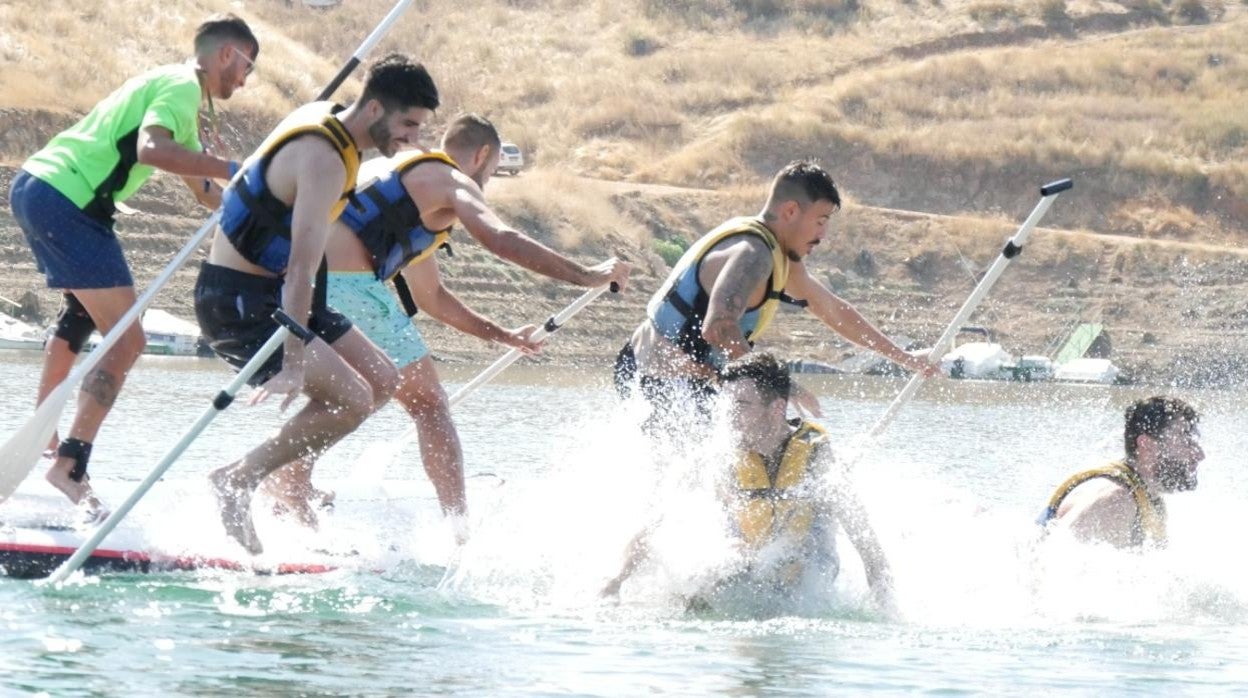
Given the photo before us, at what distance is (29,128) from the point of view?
40312 mm

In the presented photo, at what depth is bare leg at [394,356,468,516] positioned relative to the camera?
8.82m

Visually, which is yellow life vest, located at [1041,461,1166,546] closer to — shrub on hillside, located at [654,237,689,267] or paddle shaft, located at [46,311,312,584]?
paddle shaft, located at [46,311,312,584]

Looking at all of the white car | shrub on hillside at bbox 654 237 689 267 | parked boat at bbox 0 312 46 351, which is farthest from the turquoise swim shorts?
the white car

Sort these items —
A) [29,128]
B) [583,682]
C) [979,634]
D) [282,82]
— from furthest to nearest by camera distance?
[282,82]
[29,128]
[979,634]
[583,682]

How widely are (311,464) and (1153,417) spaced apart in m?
3.36

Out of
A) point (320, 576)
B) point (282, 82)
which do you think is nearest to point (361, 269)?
point (320, 576)

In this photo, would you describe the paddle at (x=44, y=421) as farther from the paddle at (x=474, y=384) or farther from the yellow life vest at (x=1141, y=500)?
the yellow life vest at (x=1141, y=500)

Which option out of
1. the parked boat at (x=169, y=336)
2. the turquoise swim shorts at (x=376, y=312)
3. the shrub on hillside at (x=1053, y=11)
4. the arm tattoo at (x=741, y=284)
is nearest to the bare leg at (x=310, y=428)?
the turquoise swim shorts at (x=376, y=312)

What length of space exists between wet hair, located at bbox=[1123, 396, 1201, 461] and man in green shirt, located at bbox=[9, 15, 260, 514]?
141 inches

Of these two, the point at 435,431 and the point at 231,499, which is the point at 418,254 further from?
the point at 231,499

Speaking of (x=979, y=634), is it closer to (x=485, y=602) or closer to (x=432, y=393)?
(x=485, y=602)

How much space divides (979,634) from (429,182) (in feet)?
8.72

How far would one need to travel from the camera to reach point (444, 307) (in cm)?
949

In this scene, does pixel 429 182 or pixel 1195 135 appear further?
pixel 1195 135
